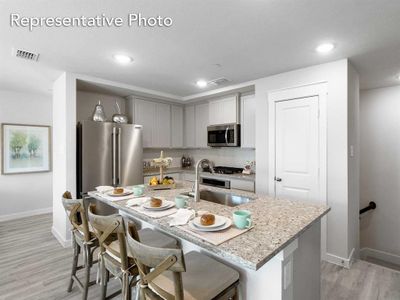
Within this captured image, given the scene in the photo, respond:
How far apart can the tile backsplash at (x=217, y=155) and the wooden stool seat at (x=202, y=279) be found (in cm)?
304

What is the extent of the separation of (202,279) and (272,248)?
1.44 feet

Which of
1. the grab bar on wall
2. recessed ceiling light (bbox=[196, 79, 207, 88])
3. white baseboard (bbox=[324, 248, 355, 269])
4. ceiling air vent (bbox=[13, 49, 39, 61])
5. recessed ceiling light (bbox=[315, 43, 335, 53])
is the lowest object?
white baseboard (bbox=[324, 248, 355, 269])

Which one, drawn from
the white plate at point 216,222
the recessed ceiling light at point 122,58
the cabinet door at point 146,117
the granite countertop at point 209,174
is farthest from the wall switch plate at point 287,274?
the cabinet door at point 146,117

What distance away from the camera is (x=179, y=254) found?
35.3 inches

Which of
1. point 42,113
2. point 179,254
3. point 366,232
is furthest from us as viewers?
point 42,113

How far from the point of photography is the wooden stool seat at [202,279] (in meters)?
1.10

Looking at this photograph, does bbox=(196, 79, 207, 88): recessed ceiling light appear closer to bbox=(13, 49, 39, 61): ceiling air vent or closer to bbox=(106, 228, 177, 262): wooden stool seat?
bbox=(13, 49, 39, 61): ceiling air vent

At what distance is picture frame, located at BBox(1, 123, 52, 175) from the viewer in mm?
4102

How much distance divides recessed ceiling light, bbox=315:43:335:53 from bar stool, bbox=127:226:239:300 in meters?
2.29

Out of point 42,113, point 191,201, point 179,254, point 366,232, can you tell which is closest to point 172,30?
point 191,201

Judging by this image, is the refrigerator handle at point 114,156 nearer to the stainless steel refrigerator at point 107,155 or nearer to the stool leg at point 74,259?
the stainless steel refrigerator at point 107,155

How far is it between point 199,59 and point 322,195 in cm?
226

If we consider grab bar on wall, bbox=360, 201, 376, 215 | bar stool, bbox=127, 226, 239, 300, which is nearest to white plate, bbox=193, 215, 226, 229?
bar stool, bbox=127, 226, 239, 300

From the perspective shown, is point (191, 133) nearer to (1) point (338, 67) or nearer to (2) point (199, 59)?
(2) point (199, 59)
